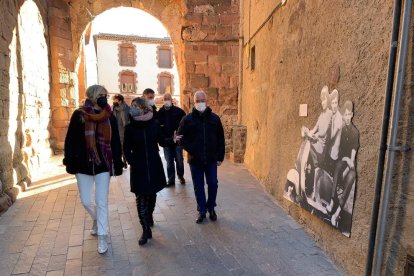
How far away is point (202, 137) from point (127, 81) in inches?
1150

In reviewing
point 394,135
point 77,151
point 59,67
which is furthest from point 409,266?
point 59,67

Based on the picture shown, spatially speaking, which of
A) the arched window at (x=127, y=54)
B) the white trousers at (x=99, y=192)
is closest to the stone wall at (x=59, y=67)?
the white trousers at (x=99, y=192)

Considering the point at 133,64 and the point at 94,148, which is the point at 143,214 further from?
the point at 133,64

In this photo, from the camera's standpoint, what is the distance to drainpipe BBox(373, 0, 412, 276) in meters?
1.87

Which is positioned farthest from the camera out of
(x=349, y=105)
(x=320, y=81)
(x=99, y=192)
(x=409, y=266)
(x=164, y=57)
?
(x=164, y=57)

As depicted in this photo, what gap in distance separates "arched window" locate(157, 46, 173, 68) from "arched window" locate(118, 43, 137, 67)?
273 cm

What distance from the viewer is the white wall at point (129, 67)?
99.1 feet

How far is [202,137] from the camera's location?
354 centimetres

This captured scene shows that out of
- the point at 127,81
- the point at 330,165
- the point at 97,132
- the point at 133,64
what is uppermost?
the point at 133,64

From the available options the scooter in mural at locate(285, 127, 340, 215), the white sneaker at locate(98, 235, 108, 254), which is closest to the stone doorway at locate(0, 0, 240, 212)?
the white sneaker at locate(98, 235, 108, 254)

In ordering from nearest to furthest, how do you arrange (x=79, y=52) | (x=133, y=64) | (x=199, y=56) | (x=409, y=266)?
(x=409, y=266) → (x=199, y=56) → (x=79, y=52) → (x=133, y=64)

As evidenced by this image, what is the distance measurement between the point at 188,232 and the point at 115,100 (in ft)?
11.5

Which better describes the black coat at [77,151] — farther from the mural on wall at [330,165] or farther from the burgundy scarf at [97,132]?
the mural on wall at [330,165]

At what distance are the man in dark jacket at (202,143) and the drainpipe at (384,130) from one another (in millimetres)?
1901
